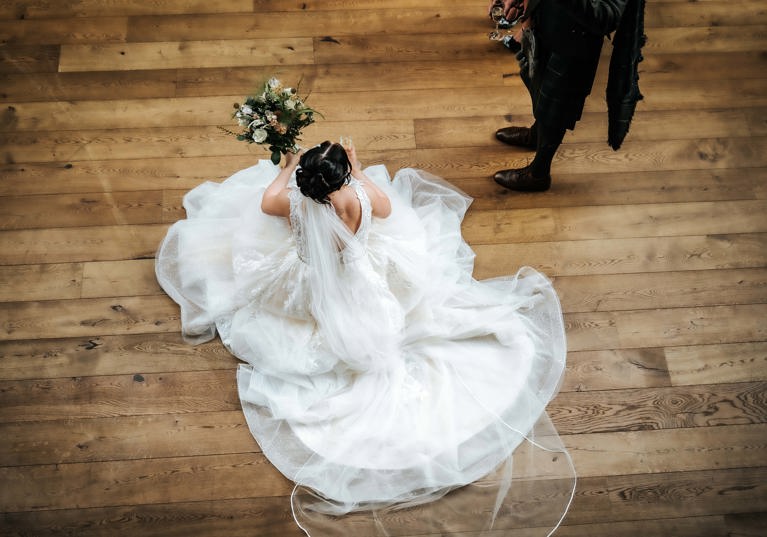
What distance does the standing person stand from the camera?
7.23 feet

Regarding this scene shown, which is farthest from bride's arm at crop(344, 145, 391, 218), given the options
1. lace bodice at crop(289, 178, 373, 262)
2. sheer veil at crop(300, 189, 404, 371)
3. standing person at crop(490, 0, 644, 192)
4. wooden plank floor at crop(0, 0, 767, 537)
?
standing person at crop(490, 0, 644, 192)

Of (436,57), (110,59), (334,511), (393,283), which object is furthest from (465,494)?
(110,59)

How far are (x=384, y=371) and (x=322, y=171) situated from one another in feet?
2.72

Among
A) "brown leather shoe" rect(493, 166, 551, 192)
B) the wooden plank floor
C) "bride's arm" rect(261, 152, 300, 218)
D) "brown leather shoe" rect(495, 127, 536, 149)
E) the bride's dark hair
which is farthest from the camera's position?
"brown leather shoe" rect(495, 127, 536, 149)

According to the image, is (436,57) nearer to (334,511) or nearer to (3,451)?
(334,511)

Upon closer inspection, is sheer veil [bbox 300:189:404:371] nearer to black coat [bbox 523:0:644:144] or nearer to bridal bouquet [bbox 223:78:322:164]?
bridal bouquet [bbox 223:78:322:164]

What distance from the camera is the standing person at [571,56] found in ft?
7.23

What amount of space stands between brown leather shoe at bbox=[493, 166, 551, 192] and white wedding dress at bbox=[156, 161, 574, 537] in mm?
506

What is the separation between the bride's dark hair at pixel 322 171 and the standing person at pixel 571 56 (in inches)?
33.5

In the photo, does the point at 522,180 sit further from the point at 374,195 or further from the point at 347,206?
the point at 347,206

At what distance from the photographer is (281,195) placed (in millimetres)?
2432

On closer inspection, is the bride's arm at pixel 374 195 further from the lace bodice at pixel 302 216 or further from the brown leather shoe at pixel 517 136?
the brown leather shoe at pixel 517 136

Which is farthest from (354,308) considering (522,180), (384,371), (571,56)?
(571,56)

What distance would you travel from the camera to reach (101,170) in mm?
3082
